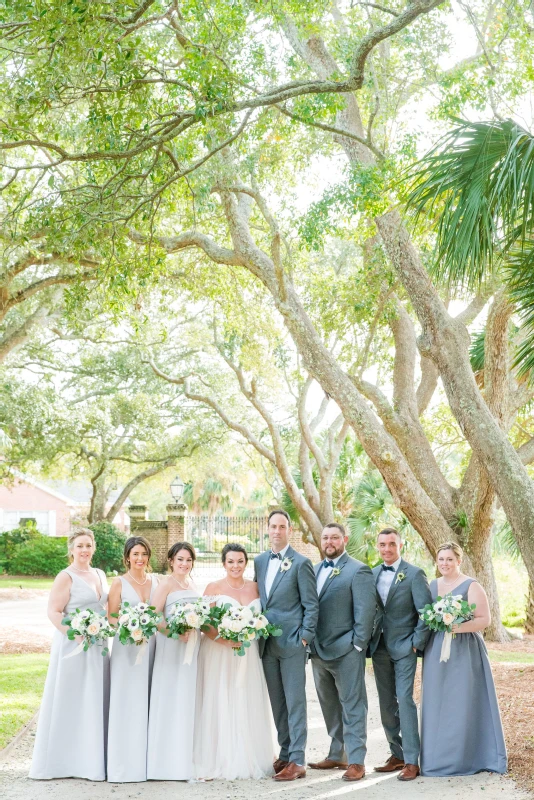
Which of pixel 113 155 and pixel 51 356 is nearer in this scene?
pixel 113 155

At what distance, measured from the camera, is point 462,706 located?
6.77m

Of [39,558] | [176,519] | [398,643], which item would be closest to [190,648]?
[398,643]

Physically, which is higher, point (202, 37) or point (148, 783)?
point (202, 37)

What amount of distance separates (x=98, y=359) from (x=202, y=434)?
4.21 metres

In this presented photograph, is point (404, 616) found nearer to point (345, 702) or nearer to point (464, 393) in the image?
point (345, 702)

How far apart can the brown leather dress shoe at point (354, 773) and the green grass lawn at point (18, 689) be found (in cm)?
321

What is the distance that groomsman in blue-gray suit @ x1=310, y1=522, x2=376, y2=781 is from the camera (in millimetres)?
6781

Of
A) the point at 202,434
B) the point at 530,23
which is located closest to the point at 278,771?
the point at 530,23

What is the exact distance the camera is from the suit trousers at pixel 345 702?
6750 millimetres

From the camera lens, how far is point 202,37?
8758 mm

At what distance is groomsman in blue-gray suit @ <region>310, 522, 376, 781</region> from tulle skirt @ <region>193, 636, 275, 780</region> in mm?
528

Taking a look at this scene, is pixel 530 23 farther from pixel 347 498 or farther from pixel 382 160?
pixel 347 498

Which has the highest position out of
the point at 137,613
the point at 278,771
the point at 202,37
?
the point at 202,37

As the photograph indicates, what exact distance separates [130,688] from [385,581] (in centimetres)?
228
